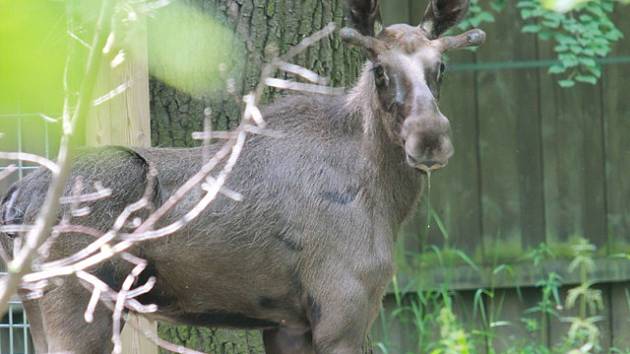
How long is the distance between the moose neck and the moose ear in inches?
13.0

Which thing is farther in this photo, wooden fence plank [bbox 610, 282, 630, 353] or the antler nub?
wooden fence plank [bbox 610, 282, 630, 353]

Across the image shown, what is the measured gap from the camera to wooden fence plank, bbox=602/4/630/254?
7773 mm

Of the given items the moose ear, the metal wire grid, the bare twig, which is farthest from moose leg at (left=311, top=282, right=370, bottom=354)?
the bare twig

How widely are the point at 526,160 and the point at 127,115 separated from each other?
382cm

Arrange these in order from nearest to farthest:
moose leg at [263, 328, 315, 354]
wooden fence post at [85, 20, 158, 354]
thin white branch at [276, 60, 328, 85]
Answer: thin white branch at [276, 60, 328, 85] → moose leg at [263, 328, 315, 354] → wooden fence post at [85, 20, 158, 354]

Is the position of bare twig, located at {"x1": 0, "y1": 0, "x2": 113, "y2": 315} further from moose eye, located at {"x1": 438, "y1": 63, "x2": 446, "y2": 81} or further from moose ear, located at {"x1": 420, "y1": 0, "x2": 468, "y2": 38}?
moose ear, located at {"x1": 420, "y1": 0, "x2": 468, "y2": 38}

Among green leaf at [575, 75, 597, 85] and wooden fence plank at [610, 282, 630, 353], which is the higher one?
green leaf at [575, 75, 597, 85]

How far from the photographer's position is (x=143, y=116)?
489cm

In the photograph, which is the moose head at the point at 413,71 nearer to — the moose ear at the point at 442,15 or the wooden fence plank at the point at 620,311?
the moose ear at the point at 442,15

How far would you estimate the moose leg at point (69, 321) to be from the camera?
4043 millimetres

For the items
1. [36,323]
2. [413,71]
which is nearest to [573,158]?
[413,71]

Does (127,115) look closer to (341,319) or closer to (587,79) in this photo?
(341,319)

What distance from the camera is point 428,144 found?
399 cm

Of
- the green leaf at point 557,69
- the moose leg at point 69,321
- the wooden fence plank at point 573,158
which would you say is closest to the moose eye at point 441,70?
the moose leg at point 69,321
